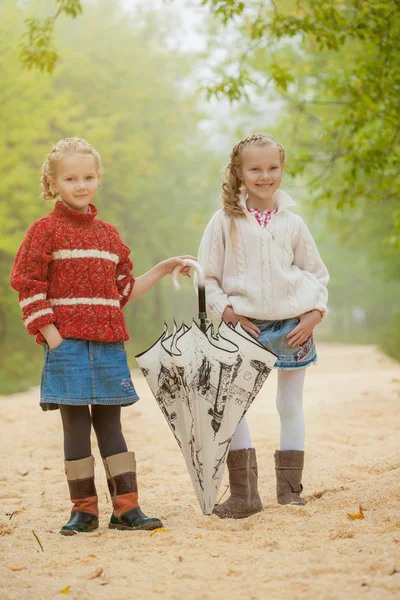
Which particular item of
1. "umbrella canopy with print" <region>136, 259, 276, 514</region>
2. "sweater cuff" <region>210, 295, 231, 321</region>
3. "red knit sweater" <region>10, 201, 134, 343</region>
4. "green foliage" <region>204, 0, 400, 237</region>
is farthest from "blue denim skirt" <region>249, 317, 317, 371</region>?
"green foliage" <region>204, 0, 400, 237</region>

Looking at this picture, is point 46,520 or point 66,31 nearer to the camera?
point 46,520

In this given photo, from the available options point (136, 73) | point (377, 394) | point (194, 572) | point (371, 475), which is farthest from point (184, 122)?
point (194, 572)

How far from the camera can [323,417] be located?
642 centimetres

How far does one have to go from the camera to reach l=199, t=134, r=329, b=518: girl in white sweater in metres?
3.53

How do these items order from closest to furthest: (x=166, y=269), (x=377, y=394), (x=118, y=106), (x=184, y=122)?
(x=166, y=269)
(x=377, y=394)
(x=118, y=106)
(x=184, y=122)

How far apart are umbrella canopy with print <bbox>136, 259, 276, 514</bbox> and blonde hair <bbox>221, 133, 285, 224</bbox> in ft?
1.72

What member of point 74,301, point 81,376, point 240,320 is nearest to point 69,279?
point 74,301

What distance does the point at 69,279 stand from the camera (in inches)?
130

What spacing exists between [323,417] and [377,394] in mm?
1339

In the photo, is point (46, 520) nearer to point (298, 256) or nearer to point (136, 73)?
point (298, 256)

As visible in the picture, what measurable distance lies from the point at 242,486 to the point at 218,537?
0.52 meters

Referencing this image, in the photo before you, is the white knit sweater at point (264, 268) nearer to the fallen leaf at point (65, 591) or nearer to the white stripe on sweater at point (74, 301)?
the white stripe on sweater at point (74, 301)

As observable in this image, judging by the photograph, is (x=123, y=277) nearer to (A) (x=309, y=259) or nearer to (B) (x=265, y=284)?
(B) (x=265, y=284)

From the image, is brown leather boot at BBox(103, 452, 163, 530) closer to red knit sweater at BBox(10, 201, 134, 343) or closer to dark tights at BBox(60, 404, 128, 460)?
dark tights at BBox(60, 404, 128, 460)
